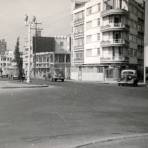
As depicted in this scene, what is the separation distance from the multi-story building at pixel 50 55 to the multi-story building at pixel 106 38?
13756 mm

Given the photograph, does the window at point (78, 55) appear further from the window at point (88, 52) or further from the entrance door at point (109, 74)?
the entrance door at point (109, 74)

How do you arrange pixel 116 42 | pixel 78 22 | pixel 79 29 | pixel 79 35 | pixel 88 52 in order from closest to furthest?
pixel 116 42
pixel 88 52
pixel 79 35
pixel 79 29
pixel 78 22

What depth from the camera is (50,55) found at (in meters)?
116

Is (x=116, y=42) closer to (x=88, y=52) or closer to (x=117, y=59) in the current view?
(x=117, y=59)

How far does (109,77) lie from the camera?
80.1m

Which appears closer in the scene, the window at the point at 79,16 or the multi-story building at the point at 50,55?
the window at the point at 79,16

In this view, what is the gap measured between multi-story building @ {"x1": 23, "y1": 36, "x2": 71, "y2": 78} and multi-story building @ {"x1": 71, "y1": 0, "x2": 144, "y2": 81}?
45.1 ft

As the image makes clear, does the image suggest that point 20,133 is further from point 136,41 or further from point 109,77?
point 136,41

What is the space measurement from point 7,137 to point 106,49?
71.5 meters

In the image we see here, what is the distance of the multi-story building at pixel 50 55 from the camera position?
114938 mm

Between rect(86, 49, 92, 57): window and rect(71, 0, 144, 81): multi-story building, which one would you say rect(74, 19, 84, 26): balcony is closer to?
rect(71, 0, 144, 81): multi-story building

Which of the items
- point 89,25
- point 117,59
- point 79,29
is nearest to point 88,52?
point 89,25

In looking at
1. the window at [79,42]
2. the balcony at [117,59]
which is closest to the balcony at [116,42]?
the balcony at [117,59]

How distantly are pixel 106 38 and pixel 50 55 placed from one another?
37.3 metres
